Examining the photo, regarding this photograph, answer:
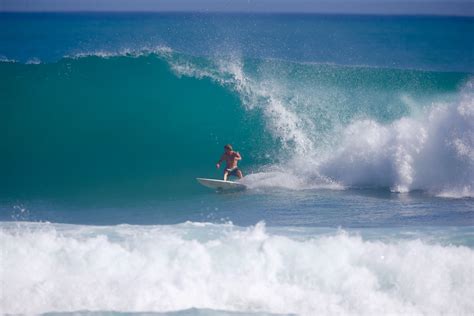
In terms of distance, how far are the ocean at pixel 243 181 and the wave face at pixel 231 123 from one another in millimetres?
28

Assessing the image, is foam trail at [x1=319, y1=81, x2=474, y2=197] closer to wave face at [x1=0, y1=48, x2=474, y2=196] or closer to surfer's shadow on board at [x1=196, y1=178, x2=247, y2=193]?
wave face at [x1=0, y1=48, x2=474, y2=196]

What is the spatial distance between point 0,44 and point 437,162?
9.39 m

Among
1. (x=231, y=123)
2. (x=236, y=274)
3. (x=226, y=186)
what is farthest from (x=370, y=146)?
(x=236, y=274)

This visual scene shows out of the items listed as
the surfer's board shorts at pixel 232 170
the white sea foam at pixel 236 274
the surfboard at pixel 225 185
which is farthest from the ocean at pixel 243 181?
the surfer's board shorts at pixel 232 170

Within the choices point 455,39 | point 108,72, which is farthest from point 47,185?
point 455,39

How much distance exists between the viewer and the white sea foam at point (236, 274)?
4.60 m

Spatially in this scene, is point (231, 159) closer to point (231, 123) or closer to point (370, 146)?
point (231, 123)

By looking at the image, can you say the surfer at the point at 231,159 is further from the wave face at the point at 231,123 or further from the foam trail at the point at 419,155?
the foam trail at the point at 419,155

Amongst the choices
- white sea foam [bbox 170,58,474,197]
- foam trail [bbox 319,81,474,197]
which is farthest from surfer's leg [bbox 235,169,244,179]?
foam trail [bbox 319,81,474,197]

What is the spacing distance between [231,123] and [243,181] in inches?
76.7

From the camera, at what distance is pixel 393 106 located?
9.01 m

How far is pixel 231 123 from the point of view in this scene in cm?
933

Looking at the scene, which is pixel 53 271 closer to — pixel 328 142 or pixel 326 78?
pixel 328 142

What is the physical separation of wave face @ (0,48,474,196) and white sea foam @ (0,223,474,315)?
2.52m
